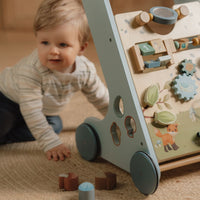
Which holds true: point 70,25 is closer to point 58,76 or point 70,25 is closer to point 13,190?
point 58,76

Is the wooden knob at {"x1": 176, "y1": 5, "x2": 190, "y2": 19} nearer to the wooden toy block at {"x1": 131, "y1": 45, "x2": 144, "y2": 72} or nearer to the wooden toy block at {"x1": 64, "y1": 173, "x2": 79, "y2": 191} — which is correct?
the wooden toy block at {"x1": 131, "y1": 45, "x2": 144, "y2": 72}

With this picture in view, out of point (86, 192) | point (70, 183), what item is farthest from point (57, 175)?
point (86, 192)

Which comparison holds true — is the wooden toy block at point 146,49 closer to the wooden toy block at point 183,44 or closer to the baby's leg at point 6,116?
the wooden toy block at point 183,44

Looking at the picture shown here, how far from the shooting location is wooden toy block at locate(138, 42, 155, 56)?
85 centimetres

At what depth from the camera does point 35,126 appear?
108 centimetres

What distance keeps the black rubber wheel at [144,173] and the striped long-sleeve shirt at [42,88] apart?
34cm

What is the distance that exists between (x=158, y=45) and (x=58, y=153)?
0.43 meters

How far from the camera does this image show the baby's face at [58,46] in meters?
1.01

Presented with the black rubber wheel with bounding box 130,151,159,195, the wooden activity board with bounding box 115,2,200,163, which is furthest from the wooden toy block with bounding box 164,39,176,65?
the black rubber wheel with bounding box 130,151,159,195

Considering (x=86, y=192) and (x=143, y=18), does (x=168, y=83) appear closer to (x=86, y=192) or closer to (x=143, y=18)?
(x=143, y=18)

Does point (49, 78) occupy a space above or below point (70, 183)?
above

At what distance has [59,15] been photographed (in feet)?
3.29

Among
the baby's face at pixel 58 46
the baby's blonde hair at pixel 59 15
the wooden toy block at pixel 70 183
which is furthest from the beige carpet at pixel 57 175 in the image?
the baby's blonde hair at pixel 59 15

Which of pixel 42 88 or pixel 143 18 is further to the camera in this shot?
pixel 42 88
